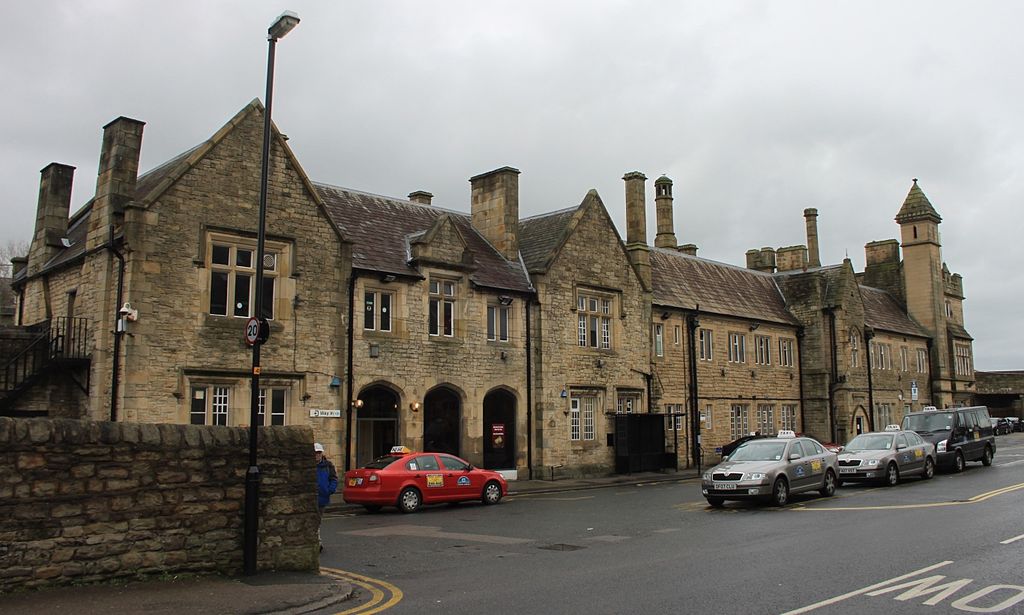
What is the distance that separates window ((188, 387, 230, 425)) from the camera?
874 inches

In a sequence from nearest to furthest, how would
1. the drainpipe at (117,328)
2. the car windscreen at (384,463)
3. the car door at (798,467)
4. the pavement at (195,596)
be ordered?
the pavement at (195,596) < the car door at (798,467) < the car windscreen at (384,463) < the drainpipe at (117,328)

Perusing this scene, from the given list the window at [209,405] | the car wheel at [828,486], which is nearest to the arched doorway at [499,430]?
the window at [209,405]

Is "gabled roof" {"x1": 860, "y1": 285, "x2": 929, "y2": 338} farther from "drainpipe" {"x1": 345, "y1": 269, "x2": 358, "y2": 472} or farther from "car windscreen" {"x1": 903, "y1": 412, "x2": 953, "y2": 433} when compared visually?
"drainpipe" {"x1": 345, "y1": 269, "x2": 358, "y2": 472}

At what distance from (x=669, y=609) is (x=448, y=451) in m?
20.2

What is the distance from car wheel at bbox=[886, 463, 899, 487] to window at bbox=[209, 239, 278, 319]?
59.2 feet

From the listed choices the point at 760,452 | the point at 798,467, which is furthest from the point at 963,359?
the point at 760,452

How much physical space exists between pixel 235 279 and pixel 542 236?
13504 millimetres

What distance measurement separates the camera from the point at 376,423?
27.4m

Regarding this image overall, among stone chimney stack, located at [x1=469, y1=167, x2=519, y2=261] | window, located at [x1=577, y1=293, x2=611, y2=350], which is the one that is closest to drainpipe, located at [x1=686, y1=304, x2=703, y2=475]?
window, located at [x1=577, y1=293, x2=611, y2=350]

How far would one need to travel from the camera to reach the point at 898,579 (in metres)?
10.4

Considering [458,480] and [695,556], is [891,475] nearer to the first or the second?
[458,480]

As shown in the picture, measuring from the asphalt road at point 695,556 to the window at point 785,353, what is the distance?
23.3m

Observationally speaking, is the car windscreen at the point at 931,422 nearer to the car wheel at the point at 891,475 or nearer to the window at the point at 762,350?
the car wheel at the point at 891,475

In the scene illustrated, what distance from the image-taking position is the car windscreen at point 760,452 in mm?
20516
